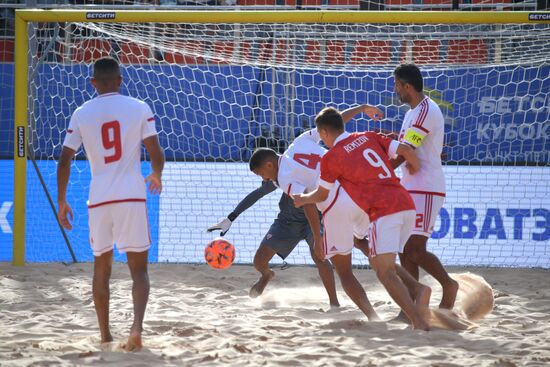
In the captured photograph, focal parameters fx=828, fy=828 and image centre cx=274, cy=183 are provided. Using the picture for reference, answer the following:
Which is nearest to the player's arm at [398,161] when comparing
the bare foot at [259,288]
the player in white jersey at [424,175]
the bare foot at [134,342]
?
the player in white jersey at [424,175]

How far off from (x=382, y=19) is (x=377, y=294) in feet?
9.28

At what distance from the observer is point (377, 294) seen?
26.2 feet

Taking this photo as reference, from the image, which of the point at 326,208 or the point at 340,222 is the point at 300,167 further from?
the point at 340,222

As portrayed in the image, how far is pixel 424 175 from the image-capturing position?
614 centimetres

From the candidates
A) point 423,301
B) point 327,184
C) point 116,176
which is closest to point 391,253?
point 423,301

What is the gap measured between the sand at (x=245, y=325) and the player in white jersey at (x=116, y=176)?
47 cm

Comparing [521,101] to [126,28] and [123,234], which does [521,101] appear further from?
[123,234]

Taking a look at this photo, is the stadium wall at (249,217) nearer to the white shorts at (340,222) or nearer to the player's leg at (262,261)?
the player's leg at (262,261)

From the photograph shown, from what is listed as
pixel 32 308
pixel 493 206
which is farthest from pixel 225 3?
pixel 32 308

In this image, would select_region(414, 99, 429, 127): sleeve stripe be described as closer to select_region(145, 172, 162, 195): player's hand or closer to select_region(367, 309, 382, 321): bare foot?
select_region(367, 309, 382, 321): bare foot

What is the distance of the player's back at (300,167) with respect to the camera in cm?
649

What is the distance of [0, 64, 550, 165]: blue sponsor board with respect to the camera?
412 inches

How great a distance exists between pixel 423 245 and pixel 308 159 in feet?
3.93

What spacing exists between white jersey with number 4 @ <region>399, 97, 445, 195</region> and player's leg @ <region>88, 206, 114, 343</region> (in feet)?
7.44
